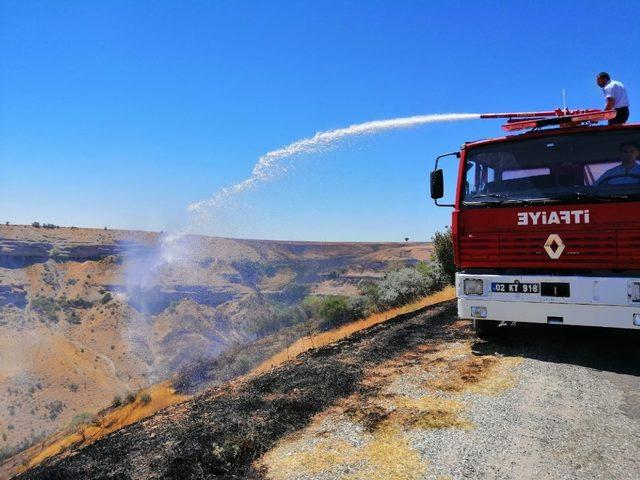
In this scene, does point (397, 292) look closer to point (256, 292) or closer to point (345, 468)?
point (345, 468)

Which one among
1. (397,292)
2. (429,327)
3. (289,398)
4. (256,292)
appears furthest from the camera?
(256,292)

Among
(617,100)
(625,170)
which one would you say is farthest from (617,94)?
(625,170)

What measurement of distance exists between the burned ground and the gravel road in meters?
1.49

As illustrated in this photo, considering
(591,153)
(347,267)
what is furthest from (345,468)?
(347,267)

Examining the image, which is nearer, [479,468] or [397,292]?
[479,468]

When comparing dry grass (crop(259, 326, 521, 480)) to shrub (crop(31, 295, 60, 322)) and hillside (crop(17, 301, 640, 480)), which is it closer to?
hillside (crop(17, 301, 640, 480))

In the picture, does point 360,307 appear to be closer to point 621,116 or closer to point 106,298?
point 621,116

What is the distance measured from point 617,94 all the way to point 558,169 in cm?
148

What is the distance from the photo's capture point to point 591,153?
596 centimetres

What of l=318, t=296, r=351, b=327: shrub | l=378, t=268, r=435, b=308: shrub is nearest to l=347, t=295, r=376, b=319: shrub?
l=318, t=296, r=351, b=327: shrub

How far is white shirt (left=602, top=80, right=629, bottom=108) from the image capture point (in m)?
6.31

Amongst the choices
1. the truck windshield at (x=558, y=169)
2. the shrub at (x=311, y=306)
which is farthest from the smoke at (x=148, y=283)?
the truck windshield at (x=558, y=169)

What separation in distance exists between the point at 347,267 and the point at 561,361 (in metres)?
60.0

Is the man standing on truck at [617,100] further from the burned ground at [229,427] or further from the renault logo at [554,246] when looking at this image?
the burned ground at [229,427]
